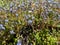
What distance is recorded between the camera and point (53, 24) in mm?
3455

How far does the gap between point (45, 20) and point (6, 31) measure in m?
0.59

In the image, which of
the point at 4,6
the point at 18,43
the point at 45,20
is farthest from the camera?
the point at 4,6

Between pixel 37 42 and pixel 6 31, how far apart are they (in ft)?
1.51

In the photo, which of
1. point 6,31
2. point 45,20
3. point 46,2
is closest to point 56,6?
point 46,2

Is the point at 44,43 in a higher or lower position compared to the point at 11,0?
lower

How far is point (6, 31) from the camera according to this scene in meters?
3.29

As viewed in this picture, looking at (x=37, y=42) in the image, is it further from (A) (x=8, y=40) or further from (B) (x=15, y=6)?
(B) (x=15, y=6)

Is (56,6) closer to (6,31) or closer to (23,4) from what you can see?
(23,4)

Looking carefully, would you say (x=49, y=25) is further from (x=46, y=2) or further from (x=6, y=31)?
(x=6, y=31)

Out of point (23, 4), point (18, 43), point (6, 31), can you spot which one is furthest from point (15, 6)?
point (18, 43)

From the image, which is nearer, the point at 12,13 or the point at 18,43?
the point at 18,43

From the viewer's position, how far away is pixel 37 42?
10.6 feet

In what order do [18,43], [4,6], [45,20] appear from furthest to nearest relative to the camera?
[4,6]
[45,20]
[18,43]

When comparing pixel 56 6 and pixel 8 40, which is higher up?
pixel 56 6
